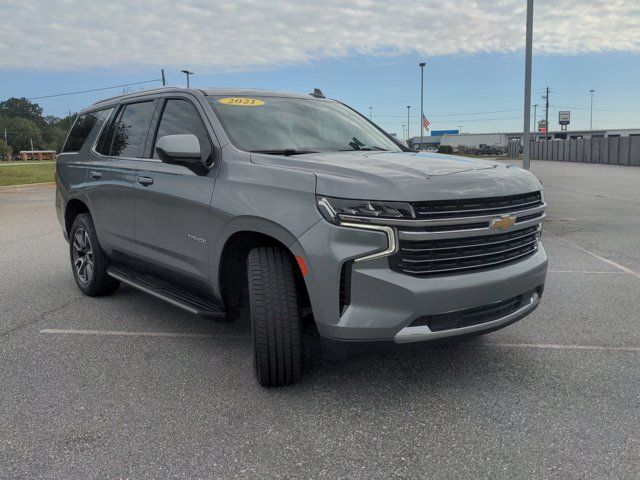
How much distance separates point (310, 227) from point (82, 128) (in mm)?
3969

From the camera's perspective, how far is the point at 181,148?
12.1 feet

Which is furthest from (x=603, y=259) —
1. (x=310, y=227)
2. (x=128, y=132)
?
(x=128, y=132)

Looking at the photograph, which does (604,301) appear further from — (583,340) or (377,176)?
(377,176)

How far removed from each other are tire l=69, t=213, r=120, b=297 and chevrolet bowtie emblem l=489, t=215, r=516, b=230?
146 inches

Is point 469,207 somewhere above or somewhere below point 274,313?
above

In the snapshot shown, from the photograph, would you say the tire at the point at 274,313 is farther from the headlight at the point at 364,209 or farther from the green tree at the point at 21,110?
the green tree at the point at 21,110

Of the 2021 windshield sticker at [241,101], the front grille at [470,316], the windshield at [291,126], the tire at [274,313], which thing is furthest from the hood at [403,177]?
the 2021 windshield sticker at [241,101]

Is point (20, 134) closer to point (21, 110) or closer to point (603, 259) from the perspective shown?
point (21, 110)

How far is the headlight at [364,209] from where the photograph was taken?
2.95 metres

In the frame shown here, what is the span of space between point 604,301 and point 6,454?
504cm

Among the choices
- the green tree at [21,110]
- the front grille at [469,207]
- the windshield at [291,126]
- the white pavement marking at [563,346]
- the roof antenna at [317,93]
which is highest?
the green tree at [21,110]

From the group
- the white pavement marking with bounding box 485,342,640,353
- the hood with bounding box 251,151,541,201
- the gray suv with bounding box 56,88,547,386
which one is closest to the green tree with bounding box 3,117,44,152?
the gray suv with bounding box 56,88,547,386

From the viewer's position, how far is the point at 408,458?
2.71 metres

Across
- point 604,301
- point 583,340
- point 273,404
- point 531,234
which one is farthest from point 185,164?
point 604,301
